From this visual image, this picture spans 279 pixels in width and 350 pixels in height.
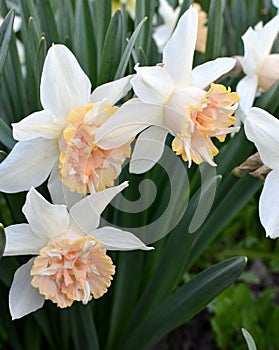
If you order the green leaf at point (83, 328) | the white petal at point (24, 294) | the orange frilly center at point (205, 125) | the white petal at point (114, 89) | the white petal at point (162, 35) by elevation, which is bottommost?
the green leaf at point (83, 328)

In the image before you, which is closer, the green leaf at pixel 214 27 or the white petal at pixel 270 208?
the white petal at pixel 270 208

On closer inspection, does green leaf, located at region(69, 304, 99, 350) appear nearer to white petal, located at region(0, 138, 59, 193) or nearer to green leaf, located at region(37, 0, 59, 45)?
white petal, located at region(0, 138, 59, 193)

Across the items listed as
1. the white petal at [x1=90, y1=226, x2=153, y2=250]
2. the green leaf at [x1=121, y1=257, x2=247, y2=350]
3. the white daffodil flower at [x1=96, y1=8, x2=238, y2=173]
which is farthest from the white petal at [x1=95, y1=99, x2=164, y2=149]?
the green leaf at [x1=121, y1=257, x2=247, y2=350]

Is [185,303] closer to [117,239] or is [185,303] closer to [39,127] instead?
[117,239]

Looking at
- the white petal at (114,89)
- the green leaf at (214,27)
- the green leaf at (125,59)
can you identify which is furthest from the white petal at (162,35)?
the white petal at (114,89)

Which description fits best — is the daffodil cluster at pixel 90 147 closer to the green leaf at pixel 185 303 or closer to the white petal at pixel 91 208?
the white petal at pixel 91 208

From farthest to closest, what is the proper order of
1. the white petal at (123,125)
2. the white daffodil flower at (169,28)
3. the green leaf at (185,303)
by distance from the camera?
the white daffodil flower at (169,28)
the green leaf at (185,303)
the white petal at (123,125)
